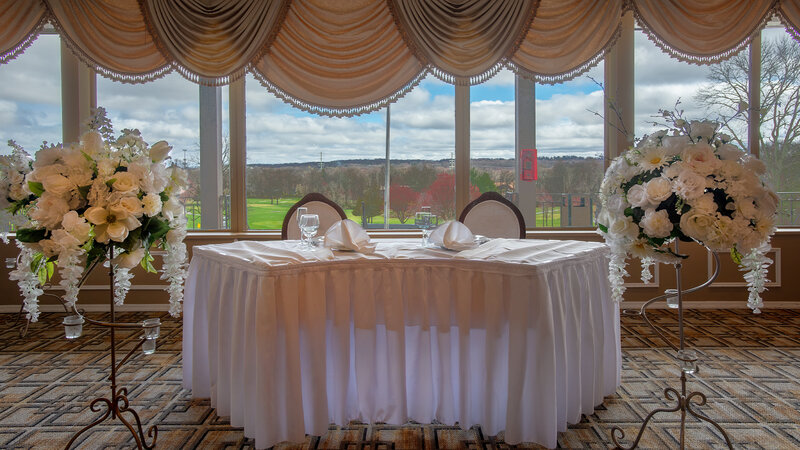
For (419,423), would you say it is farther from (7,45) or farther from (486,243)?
(7,45)

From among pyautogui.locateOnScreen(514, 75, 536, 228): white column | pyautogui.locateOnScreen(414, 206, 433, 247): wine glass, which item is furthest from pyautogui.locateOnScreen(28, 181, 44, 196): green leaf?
pyautogui.locateOnScreen(514, 75, 536, 228): white column

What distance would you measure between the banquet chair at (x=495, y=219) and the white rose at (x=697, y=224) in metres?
1.71

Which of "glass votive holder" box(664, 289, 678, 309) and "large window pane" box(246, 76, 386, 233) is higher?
"large window pane" box(246, 76, 386, 233)

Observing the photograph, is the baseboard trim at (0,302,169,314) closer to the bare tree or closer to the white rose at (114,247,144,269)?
the white rose at (114,247,144,269)

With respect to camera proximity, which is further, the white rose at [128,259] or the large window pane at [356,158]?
the large window pane at [356,158]

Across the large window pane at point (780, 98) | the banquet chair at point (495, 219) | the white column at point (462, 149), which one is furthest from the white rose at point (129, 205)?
the large window pane at point (780, 98)

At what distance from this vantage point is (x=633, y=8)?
169 inches

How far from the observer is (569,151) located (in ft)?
15.7

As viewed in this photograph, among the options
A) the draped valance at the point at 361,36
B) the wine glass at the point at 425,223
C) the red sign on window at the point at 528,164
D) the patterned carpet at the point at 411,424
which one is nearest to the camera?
the patterned carpet at the point at 411,424

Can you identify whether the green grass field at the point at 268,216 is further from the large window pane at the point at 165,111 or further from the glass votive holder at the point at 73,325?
the glass votive holder at the point at 73,325

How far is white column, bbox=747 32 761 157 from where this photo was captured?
4691 millimetres

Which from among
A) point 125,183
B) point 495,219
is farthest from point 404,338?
point 495,219

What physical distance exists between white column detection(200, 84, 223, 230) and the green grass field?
3.9 inches

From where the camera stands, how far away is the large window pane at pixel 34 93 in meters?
4.70
